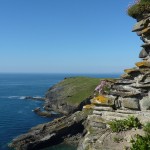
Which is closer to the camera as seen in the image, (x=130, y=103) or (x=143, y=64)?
(x=143, y=64)

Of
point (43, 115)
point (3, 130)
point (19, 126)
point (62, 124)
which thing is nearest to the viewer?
point (62, 124)

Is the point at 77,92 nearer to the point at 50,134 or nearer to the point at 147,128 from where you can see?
the point at 50,134

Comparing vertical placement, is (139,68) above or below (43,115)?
above

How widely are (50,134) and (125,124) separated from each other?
5257cm

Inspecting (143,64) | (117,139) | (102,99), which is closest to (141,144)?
(117,139)

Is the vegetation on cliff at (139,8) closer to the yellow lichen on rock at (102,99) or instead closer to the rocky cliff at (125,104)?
the rocky cliff at (125,104)

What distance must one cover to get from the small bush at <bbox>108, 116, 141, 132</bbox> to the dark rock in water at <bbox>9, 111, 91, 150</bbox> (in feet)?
161

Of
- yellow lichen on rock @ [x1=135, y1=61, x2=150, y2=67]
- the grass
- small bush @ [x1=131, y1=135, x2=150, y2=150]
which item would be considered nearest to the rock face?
yellow lichen on rock @ [x1=135, y1=61, x2=150, y2=67]

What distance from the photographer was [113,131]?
21578 millimetres

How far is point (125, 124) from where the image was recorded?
834 inches

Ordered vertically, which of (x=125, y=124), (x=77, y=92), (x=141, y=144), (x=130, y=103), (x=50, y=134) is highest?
(x=130, y=103)

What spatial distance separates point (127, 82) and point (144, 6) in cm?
597

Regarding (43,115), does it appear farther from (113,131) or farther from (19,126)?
(113,131)

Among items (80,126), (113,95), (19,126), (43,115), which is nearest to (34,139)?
(80,126)
